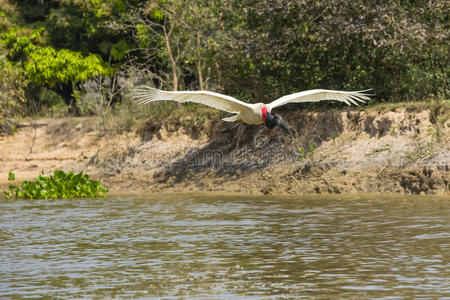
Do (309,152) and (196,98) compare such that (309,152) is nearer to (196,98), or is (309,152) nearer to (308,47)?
(308,47)

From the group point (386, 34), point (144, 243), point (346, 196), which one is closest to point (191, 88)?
point (386, 34)

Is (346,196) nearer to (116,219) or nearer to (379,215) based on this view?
(379,215)

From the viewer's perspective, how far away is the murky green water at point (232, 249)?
8.66m

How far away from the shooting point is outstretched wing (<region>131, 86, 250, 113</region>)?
15.0 meters

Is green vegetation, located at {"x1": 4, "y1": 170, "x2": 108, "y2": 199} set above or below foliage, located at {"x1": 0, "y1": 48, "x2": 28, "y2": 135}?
below

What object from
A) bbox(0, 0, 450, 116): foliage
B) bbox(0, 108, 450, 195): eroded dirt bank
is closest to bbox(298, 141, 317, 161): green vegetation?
bbox(0, 108, 450, 195): eroded dirt bank

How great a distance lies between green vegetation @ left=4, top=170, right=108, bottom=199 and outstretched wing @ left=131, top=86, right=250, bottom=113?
4.45m

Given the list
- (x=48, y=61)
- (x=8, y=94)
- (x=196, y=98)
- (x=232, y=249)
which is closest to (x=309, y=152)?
(x=196, y=98)

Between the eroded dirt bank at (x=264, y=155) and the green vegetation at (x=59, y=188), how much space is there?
173 cm

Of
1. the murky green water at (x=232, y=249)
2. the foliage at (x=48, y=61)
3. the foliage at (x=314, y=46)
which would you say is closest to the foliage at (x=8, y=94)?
the foliage at (x=48, y=61)

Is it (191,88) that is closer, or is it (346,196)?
(346,196)

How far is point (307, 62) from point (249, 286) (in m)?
13.6

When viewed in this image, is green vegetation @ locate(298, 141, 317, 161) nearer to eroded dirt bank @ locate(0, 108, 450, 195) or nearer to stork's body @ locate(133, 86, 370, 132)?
eroded dirt bank @ locate(0, 108, 450, 195)

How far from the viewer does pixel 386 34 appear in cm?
2006
